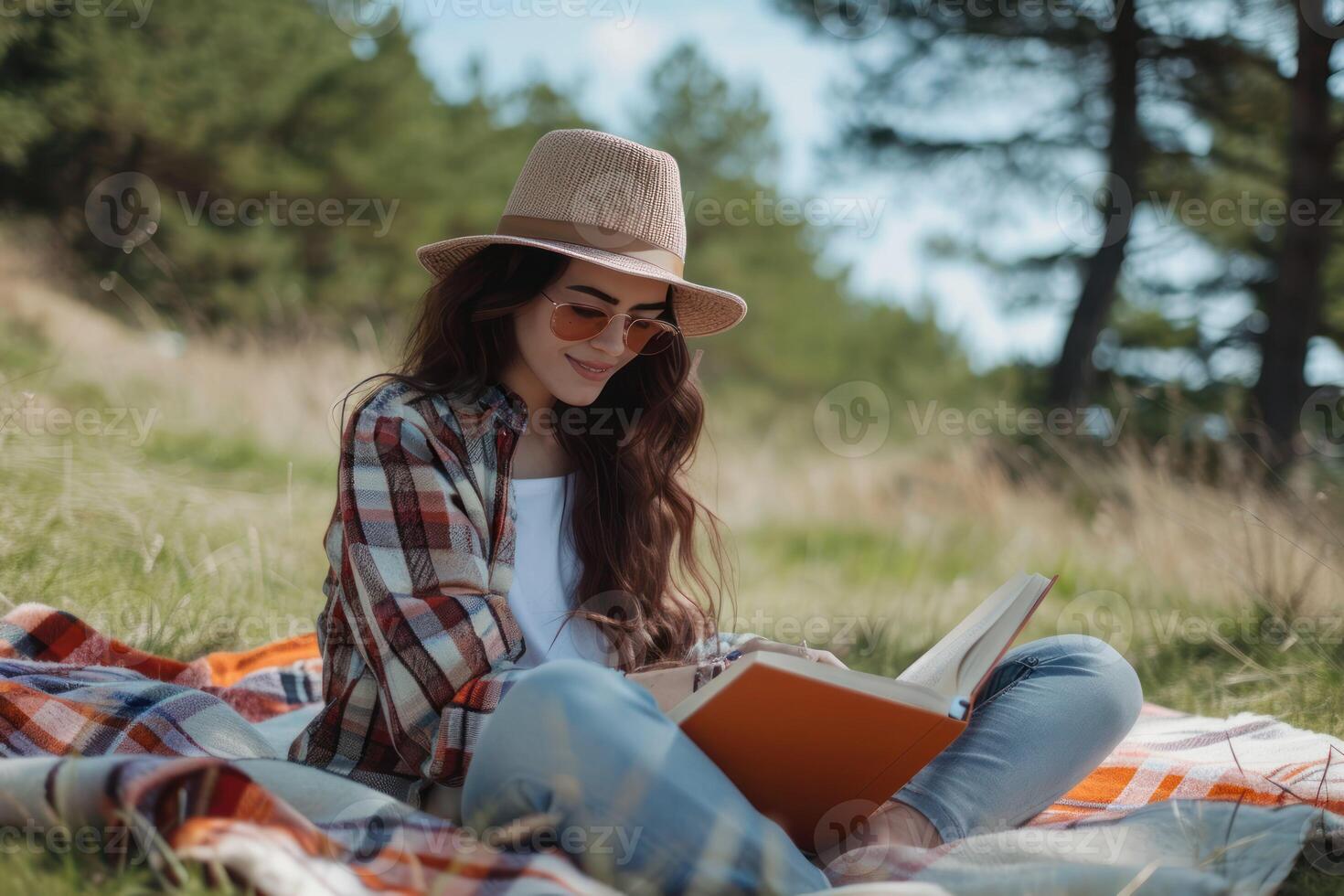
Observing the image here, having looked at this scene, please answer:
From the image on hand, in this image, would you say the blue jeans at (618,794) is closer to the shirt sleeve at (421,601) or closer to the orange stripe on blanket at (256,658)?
the shirt sleeve at (421,601)

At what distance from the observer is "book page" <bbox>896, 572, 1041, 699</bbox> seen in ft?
5.00

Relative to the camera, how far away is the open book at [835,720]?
140cm

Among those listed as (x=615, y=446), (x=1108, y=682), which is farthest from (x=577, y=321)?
(x=1108, y=682)

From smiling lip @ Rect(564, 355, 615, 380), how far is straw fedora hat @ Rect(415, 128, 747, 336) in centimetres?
18

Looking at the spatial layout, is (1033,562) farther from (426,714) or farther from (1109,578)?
(426,714)

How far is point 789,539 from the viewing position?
6.61 m

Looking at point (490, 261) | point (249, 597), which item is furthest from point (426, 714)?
point (249, 597)

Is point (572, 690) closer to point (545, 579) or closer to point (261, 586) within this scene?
point (545, 579)

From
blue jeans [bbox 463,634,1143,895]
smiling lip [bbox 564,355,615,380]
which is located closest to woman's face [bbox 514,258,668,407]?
smiling lip [bbox 564,355,615,380]

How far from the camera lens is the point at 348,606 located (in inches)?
69.2

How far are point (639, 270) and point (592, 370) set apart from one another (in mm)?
201

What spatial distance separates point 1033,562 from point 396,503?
3935 millimetres

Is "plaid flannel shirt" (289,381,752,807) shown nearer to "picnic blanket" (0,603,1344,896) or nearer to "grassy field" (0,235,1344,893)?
"picnic blanket" (0,603,1344,896)

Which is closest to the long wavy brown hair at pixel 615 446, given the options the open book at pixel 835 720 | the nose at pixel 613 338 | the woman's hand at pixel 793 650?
the nose at pixel 613 338
